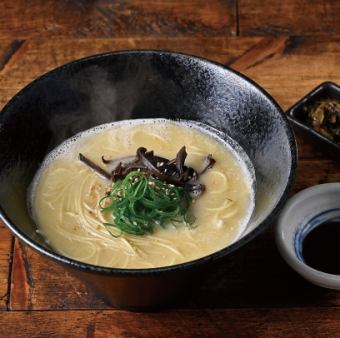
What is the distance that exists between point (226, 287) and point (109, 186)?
483 millimetres

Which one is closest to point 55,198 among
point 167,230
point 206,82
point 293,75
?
point 167,230

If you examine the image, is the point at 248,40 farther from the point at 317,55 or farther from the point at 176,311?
the point at 176,311

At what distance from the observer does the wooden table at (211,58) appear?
6.68 feet

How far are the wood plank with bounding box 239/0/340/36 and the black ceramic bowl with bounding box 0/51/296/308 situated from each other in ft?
2.35

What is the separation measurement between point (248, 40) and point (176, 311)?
1322mm

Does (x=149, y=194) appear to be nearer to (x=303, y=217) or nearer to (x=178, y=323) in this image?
(x=178, y=323)

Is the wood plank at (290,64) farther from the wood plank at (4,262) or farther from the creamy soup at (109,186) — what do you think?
the wood plank at (4,262)

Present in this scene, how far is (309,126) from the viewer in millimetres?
2463

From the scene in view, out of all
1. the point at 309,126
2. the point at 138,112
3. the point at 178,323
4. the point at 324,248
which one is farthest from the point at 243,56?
the point at 178,323

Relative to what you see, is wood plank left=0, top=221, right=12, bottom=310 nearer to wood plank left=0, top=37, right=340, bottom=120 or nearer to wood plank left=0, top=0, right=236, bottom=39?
wood plank left=0, top=37, right=340, bottom=120

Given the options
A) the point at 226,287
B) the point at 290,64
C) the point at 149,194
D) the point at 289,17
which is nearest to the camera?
the point at 149,194

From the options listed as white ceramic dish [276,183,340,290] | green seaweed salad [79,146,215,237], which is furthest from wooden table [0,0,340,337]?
green seaweed salad [79,146,215,237]

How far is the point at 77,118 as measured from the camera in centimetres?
237

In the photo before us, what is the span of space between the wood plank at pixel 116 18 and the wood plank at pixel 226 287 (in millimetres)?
1144
